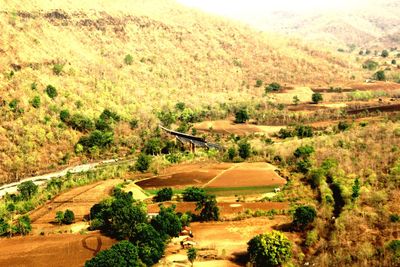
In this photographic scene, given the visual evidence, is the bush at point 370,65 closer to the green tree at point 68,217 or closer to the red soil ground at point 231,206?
the red soil ground at point 231,206

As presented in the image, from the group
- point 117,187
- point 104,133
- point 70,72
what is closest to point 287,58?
point 70,72

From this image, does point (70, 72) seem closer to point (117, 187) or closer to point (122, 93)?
point (122, 93)

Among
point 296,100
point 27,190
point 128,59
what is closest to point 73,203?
point 27,190

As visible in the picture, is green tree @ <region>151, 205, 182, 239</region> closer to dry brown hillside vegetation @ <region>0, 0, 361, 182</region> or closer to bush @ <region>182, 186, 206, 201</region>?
bush @ <region>182, 186, 206, 201</region>

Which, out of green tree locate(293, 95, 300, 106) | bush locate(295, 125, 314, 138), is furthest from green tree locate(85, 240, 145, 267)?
green tree locate(293, 95, 300, 106)

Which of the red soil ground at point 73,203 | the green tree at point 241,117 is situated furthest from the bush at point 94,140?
the green tree at point 241,117

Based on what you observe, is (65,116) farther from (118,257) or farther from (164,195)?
(118,257)
